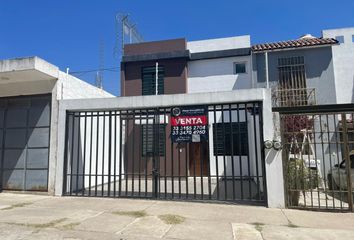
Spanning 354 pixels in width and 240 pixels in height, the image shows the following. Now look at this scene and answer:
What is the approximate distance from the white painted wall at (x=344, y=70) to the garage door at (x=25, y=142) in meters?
13.5

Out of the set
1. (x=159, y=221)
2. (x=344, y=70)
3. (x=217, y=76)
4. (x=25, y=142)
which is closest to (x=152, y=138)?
(x=25, y=142)

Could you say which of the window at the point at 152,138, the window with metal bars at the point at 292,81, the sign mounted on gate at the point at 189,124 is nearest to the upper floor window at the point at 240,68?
the window with metal bars at the point at 292,81

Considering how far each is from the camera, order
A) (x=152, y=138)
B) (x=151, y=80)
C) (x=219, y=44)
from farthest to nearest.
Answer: (x=151, y=80)
(x=219, y=44)
(x=152, y=138)

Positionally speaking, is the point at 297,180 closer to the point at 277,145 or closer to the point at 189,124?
the point at 277,145

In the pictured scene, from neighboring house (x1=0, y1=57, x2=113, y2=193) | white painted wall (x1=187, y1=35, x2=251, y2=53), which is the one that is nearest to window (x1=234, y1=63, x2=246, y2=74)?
white painted wall (x1=187, y1=35, x2=251, y2=53)

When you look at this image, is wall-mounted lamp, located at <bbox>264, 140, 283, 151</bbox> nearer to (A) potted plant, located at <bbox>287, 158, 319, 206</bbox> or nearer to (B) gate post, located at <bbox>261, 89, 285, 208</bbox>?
(B) gate post, located at <bbox>261, 89, 285, 208</bbox>

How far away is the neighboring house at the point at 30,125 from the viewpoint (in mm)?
9602

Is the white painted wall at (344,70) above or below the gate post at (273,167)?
above

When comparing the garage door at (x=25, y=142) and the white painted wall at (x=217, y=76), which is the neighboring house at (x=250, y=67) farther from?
the garage door at (x=25, y=142)

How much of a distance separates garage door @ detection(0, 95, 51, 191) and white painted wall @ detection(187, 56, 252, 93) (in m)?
8.12

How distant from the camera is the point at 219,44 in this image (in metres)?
16.2

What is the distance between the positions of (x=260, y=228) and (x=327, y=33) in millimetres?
15016

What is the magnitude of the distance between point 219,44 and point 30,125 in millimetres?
10421


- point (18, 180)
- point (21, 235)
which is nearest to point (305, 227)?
point (21, 235)
